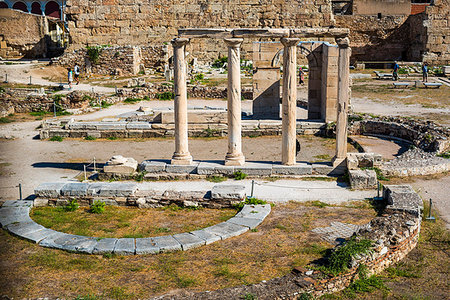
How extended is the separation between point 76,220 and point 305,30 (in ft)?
26.6

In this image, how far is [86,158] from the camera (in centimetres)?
1800

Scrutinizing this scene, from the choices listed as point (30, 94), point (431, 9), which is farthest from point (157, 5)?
point (431, 9)

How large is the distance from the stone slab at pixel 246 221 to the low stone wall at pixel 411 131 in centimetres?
823

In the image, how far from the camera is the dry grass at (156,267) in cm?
882

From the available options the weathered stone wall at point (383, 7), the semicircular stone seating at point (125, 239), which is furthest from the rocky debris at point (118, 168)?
the weathered stone wall at point (383, 7)

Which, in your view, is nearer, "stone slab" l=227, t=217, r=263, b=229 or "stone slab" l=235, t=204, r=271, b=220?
"stone slab" l=227, t=217, r=263, b=229

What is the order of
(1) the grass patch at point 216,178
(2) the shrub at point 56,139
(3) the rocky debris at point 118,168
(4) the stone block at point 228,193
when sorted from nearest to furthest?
(4) the stone block at point 228,193 < (1) the grass patch at point 216,178 < (3) the rocky debris at point 118,168 < (2) the shrub at point 56,139

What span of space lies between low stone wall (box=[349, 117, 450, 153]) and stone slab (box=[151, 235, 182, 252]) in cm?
1029

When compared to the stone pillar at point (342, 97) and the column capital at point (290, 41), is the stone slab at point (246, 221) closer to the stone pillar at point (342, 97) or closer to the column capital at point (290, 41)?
the stone pillar at point (342, 97)

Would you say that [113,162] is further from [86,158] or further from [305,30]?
[305,30]

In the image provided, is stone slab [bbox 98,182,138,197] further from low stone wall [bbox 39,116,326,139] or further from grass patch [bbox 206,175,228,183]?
low stone wall [bbox 39,116,326,139]

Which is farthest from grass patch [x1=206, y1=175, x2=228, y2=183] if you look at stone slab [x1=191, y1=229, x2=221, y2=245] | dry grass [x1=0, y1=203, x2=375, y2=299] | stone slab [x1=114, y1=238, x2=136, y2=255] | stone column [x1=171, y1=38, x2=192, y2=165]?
stone slab [x1=114, y1=238, x2=136, y2=255]

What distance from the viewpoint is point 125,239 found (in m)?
10.6

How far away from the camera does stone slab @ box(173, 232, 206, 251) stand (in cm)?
1038
